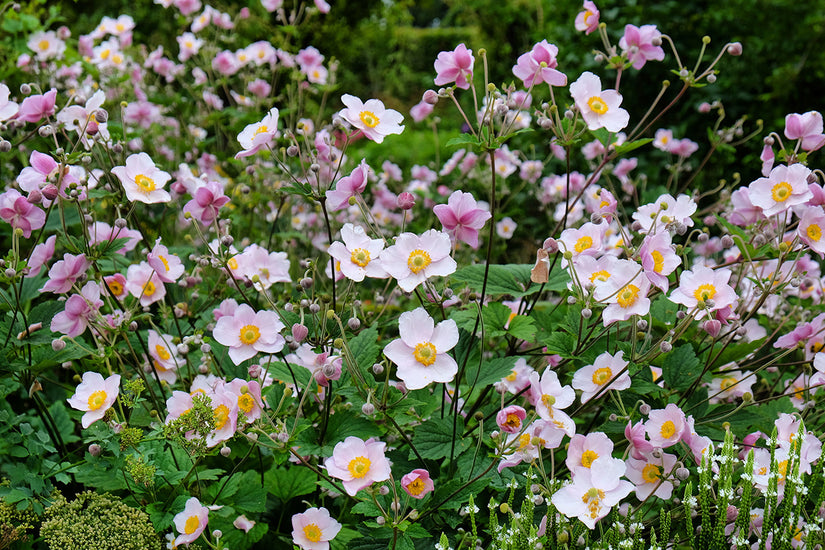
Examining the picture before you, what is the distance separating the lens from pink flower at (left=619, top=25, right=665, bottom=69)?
2012 millimetres

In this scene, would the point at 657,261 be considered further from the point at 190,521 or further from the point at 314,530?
the point at 190,521

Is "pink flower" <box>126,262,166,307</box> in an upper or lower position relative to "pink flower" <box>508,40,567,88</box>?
lower

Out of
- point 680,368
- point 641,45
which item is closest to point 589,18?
point 641,45

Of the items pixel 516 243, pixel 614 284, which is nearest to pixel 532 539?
pixel 614 284

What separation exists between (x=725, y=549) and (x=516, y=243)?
10.5 feet

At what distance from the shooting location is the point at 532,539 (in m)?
1.36

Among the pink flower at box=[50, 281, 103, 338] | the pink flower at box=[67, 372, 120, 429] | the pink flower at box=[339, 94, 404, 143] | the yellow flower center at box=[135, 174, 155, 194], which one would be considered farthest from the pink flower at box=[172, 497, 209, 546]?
the pink flower at box=[339, 94, 404, 143]

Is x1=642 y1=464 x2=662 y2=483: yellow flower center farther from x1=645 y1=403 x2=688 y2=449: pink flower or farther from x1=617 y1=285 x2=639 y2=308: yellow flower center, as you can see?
x1=617 y1=285 x2=639 y2=308: yellow flower center

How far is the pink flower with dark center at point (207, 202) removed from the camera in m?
1.70

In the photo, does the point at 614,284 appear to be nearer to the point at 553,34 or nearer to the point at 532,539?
the point at 532,539

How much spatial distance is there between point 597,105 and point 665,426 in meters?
0.77

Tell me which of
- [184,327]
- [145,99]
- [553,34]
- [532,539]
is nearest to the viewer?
[532,539]

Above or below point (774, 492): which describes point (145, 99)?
below

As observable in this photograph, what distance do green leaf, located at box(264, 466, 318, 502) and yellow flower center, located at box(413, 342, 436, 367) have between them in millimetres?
558
